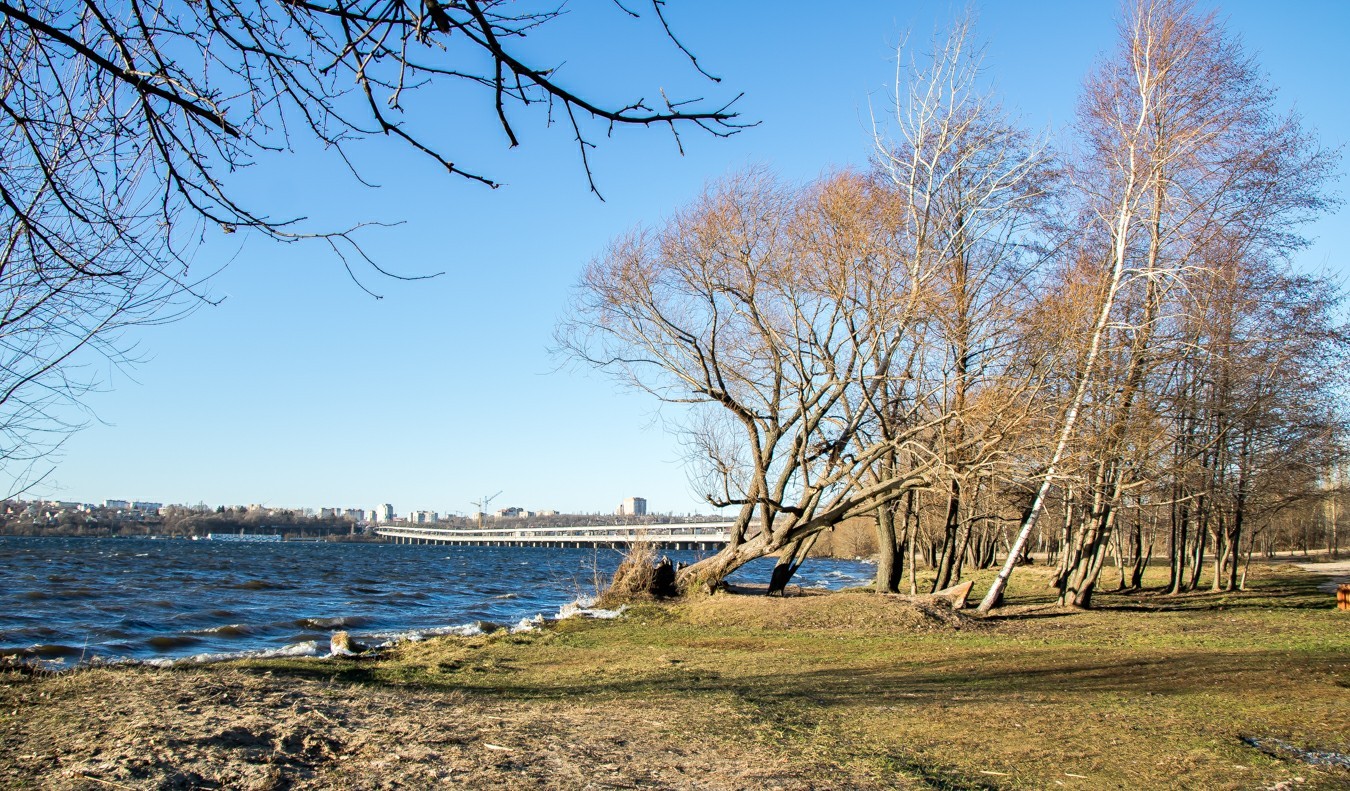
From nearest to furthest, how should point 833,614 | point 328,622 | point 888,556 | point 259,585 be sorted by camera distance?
point 833,614 < point 888,556 < point 328,622 < point 259,585

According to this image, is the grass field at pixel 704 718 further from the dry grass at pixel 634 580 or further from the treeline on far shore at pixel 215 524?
the treeline on far shore at pixel 215 524

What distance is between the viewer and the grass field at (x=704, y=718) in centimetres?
502

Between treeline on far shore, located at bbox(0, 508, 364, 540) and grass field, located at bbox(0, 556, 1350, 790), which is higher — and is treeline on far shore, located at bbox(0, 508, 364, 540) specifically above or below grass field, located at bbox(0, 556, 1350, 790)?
below

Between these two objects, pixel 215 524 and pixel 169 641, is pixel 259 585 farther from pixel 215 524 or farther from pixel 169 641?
pixel 215 524

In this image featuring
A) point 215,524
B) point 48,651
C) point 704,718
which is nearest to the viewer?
point 704,718

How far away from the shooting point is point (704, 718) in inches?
275

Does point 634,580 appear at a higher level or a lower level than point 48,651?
higher

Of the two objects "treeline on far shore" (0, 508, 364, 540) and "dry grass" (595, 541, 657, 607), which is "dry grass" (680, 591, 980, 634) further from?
"treeline on far shore" (0, 508, 364, 540)

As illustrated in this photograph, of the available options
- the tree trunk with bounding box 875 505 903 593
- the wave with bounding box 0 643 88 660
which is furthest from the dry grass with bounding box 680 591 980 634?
the wave with bounding box 0 643 88 660

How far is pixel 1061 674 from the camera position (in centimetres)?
987

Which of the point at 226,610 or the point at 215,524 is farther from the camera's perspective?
the point at 215,524

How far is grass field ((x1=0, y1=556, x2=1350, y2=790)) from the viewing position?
5.02 m

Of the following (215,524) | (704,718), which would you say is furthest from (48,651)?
(215,524)

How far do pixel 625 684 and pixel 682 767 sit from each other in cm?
362
